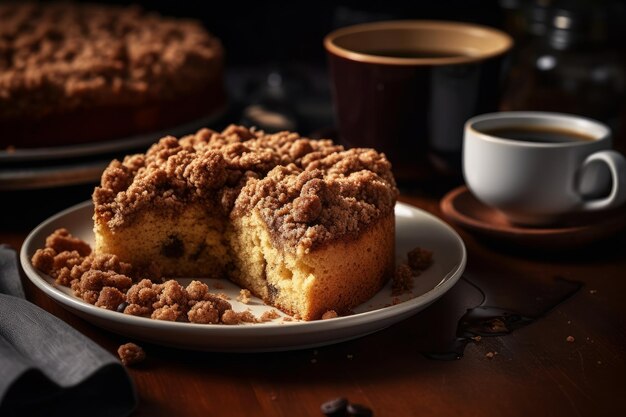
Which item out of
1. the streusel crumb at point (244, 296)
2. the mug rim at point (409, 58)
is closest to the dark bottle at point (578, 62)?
the mug rim at point (409, 58)

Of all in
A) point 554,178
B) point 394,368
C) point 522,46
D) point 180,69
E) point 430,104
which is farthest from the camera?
point 522,46

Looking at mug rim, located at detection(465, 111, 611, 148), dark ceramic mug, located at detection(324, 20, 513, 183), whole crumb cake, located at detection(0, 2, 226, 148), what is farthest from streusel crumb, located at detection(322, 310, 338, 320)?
whole crumb cake, located at detection(0, 2, 226, 148)

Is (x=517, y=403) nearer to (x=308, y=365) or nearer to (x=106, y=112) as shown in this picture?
(x=308, y=365)

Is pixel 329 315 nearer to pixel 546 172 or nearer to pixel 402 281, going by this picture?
pixel 402 281

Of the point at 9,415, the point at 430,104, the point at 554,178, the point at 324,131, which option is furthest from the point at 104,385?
the point at 324,131

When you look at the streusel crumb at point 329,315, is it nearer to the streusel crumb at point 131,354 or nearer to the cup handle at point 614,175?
the streusel crumb at point 131,354

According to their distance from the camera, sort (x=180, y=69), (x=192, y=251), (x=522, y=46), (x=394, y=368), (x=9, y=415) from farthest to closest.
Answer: (x=522, y=46)
(x=180, y=69)
(x=192, y=251)
(x=394, y=368)
(x=9, y=415)
